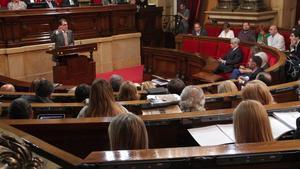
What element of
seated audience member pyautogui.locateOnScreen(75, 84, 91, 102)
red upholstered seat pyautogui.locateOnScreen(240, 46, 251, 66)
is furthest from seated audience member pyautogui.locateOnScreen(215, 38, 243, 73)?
seated audience member pyautogui.locateOnScreen(75, 84, 91, 102)

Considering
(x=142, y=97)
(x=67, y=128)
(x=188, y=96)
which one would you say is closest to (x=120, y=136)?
(x=67, y=128)

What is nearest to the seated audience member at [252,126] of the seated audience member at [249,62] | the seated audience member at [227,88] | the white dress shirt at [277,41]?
the seated audience member at [227,88]

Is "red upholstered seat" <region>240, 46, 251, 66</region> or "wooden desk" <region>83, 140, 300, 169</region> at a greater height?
"wooden desk" <region>83, 140, 300, 169</region>

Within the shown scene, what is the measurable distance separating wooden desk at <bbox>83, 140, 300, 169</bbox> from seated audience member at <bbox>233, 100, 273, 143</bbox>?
0.60 meters

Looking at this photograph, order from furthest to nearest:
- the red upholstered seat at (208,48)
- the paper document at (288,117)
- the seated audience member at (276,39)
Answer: the red upholstered seat at (208,48) < the seated audience member at (276,39) < the paper document at (288,117)

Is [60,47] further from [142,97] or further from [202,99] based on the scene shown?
[202,99]

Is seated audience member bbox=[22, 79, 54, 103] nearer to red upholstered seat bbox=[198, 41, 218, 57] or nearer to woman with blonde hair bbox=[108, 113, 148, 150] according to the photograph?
woman with blonde hair bbox=[108, 113, 148, 150]

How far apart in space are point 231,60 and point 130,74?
290 cm

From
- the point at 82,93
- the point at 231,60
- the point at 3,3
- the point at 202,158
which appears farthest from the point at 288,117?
the point at 3,3

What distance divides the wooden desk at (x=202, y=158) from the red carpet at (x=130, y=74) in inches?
295

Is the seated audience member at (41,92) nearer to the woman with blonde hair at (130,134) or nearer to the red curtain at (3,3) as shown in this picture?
the woman with blonde hair at (130,134)

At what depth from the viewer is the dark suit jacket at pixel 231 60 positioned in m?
7.42

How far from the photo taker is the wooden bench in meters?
2.29

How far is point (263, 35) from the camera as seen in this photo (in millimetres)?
8250
